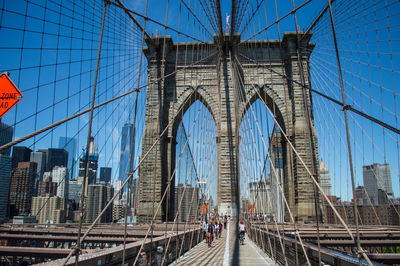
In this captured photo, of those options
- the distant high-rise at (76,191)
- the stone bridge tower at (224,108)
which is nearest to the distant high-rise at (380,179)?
the stone bridge tower at (224,108)

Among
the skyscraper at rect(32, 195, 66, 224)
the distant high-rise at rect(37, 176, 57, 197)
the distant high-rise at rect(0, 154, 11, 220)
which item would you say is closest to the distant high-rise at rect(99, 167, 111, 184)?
the distant high-rise at rect(37, 176, 57, 197)

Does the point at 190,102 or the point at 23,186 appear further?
the point at 190,102

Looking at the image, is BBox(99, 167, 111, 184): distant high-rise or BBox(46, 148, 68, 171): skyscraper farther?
BBox(99, 167, 111, 184): distant high-rise

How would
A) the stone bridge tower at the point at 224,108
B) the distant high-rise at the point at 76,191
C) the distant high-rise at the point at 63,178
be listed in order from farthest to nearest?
the distant high-rise at the point at 76,191 → the stone bridge tower at the point at 224,108 → the distant high-rise at the point at 63,178

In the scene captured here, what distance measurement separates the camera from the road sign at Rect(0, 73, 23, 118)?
2943 millimetres

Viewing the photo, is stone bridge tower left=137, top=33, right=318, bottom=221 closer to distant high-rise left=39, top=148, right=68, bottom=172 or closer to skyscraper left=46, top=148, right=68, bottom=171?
skyscraper left=46, top=148, right=68, bottom=171

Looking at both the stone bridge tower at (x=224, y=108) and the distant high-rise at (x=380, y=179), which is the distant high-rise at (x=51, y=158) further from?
the distant high-rise at (x=380, y=179)

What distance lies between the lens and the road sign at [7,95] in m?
2.94

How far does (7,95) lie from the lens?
9.76 feet

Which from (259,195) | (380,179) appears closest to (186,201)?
(380,179)

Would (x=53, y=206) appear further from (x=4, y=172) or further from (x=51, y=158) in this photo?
(x=51, y=158)

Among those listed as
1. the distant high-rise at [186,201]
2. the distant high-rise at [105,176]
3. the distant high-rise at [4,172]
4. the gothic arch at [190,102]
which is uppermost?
the gothic arch at [190,102]

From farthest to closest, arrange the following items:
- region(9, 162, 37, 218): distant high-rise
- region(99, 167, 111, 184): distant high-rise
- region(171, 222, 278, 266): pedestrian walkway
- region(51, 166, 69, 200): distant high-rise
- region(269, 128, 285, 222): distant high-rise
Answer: region(99, 167, 111, 184): distant high-rise → region(51, 166, 69, 200): distant high-rise → region(9, 162, 37, 218): distant high-rise → region(269, 128, 285, 222): distant high-rise → region(171, 222, 278, 266): pedestrian walkway

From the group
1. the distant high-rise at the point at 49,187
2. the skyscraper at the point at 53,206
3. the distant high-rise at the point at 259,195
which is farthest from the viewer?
the skyscraper at the point at 53,206
